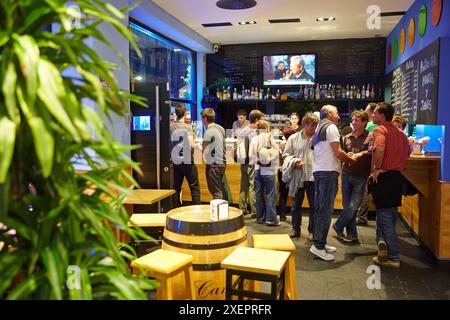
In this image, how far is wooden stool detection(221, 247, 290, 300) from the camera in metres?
2.21

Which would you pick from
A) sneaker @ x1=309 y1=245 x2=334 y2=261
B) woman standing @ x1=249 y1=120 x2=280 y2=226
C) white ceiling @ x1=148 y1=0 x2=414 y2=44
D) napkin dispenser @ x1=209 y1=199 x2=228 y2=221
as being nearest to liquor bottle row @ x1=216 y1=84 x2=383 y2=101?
white ceiling @ x1=148 y1=0 x2=414 y2=44

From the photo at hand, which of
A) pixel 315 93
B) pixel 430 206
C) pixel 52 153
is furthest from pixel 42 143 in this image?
pixel 315 93

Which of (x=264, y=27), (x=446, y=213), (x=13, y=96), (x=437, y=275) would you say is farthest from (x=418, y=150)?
(x=13, y=96)

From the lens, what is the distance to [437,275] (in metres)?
3.76

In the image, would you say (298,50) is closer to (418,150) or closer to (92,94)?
(418,150)

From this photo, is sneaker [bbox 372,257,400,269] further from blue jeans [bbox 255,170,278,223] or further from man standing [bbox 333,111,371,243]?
blue jeans [bbox 255,170,278,223]

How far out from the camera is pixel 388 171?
3.89 meters

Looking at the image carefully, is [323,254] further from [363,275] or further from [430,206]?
[430,206]

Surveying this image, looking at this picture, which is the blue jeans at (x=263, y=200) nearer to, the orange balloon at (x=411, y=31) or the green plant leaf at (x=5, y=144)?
the orange balloon at (x=411, y=31)

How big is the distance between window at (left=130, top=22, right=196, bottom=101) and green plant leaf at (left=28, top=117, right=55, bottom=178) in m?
5.23

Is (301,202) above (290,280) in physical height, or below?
above

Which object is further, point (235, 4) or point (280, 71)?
point (280, 71)

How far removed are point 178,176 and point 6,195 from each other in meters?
4.49

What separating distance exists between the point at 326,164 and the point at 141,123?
2.43 metres
